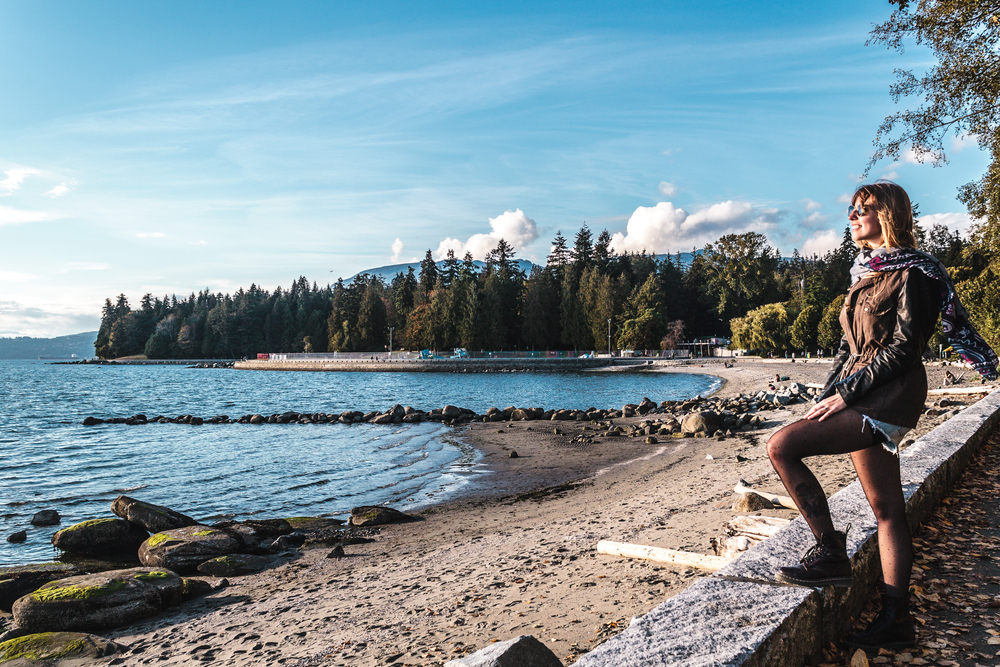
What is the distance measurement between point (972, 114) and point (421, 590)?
14.0m

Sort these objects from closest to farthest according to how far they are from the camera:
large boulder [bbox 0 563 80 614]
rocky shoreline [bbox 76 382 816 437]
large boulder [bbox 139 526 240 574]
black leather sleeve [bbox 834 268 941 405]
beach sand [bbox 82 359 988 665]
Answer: black leather sleeve [bbox 834 268 941 405], beach sand [bbox 82 359 988 665], large boulder [bbox 0 563 80 614], large boulder [bbox 139 526 240 574], rocky shoreline [bbox 76 382 816 437]

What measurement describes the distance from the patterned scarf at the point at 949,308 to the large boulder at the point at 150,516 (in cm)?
1071

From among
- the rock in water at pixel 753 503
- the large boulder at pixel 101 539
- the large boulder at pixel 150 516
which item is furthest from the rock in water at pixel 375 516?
the rock in water at pixel 753 503

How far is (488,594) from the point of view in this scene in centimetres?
534

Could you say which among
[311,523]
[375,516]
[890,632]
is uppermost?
[890,632]

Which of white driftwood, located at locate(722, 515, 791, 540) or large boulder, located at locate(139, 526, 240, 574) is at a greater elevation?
white driftwood, located at locate(722, 515, 791, 540)

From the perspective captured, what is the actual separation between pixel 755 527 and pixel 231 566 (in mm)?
6519

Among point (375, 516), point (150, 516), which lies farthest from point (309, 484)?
point (375, 516)

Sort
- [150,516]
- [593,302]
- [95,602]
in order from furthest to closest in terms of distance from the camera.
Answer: [593,302] < [150,516] < [95,602]

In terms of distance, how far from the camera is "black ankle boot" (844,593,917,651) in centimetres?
276

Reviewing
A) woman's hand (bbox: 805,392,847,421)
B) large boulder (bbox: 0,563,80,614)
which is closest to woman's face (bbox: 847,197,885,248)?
woman's hand (bbox: 805,392,847,421)

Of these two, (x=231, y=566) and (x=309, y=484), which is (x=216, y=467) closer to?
(x=309, y=484)

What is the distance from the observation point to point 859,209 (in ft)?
9.76

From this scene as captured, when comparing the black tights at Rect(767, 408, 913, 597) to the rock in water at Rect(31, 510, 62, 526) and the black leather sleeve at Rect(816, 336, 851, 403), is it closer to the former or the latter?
the black leather sleeve at Rect(816, 336, 851, 403)
